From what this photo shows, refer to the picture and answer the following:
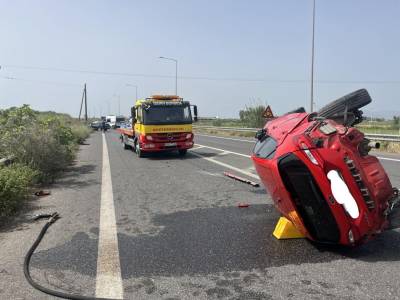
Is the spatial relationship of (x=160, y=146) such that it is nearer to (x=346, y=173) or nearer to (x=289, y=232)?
(x=289, y=232)

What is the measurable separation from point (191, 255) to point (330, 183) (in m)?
1.76

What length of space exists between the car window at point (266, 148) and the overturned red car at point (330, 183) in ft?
0.14

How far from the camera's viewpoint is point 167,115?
738 inches

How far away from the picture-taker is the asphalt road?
4.26m

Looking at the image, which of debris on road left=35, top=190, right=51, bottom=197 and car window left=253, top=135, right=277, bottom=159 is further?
debris on road left=35, top=190, right=51, bottom=197

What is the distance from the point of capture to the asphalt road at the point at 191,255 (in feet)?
14.0

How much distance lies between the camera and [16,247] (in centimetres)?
575

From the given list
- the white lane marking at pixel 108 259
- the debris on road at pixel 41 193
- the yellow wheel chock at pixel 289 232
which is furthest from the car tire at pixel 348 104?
the debris on road at pixel 41 193

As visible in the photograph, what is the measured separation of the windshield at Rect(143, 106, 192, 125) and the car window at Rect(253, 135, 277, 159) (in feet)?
41.8

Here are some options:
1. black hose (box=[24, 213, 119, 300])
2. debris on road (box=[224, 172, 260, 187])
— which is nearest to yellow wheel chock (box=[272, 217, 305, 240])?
black hose (box=[24, 213, 119, 300])

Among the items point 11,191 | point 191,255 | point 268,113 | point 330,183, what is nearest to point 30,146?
point 11,191

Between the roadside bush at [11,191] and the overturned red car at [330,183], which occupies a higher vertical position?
the overturned red car at [330,183]

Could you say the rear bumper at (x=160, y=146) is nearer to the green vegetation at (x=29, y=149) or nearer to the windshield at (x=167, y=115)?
the windshield at (x=167, y=115)

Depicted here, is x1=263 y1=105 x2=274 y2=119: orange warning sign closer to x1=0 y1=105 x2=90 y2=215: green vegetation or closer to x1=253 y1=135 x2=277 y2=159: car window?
x1=0 y1=105 x2=90 y2=215: green vegetation
